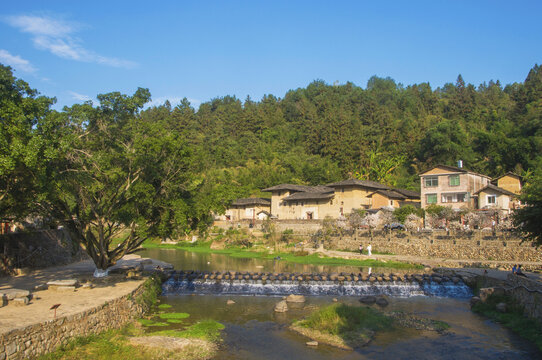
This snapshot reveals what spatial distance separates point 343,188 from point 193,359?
1761 inches

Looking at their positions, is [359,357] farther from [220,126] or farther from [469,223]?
[220,126]

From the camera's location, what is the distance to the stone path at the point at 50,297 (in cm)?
1307

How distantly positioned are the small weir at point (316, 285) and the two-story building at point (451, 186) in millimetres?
26963

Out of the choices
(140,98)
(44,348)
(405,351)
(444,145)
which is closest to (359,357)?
(405,351)

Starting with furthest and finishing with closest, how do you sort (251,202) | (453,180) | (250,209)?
(250,209) → (251,202) → (453,180)

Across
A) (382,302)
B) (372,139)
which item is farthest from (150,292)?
(372,139)

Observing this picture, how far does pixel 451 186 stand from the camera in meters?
51.5

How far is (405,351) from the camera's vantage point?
15.3 meters

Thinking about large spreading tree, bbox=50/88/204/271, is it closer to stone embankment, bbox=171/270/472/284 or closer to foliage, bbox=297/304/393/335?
stone embankment, bbox=171/270/472/284

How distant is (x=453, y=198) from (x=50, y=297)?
47790 mm

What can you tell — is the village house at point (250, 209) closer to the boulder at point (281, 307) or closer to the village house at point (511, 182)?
the village house at point (511, 182)

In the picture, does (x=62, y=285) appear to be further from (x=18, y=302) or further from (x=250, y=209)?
(x=250, y=209)

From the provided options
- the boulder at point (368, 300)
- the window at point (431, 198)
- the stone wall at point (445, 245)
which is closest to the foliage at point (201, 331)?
the boulder at point (368, 300)

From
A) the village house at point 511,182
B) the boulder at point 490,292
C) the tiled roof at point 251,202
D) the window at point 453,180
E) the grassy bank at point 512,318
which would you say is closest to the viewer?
the grassy bank at point 512,318
